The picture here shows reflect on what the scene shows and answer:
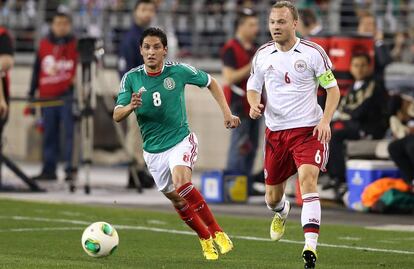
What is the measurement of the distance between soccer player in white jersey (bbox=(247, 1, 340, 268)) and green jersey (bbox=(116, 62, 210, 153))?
2.20 ft

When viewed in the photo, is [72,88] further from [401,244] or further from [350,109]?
[401,244]

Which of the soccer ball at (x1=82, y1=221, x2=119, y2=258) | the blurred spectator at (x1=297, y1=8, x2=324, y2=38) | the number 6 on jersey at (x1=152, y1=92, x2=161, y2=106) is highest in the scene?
the number 6 on jersey at (x1=152, y1=92, x2=161, y2=106)

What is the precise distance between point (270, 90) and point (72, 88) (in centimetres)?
1041

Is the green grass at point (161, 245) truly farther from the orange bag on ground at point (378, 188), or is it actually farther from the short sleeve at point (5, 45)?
the short sleeve at point (5, 45)

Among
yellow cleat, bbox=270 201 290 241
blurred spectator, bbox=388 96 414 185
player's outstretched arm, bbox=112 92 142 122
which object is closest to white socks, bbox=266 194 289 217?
yellow cleat, bbox=270 201 290 241

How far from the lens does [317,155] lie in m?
11.2

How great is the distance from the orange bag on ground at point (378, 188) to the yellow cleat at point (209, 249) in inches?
238

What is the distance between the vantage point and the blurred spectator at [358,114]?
1794 centimetres

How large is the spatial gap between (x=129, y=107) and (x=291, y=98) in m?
1.52

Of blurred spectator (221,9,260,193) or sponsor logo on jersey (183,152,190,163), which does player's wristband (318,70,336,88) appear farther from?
blurred spectator (221,9,260,193)

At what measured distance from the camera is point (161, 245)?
41.2 feet

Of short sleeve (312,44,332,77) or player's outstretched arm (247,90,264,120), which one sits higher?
short sleeve (312,44,332,77)

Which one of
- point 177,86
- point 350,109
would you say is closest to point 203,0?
point 350,109

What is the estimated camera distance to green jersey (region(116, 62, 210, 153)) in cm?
1165
